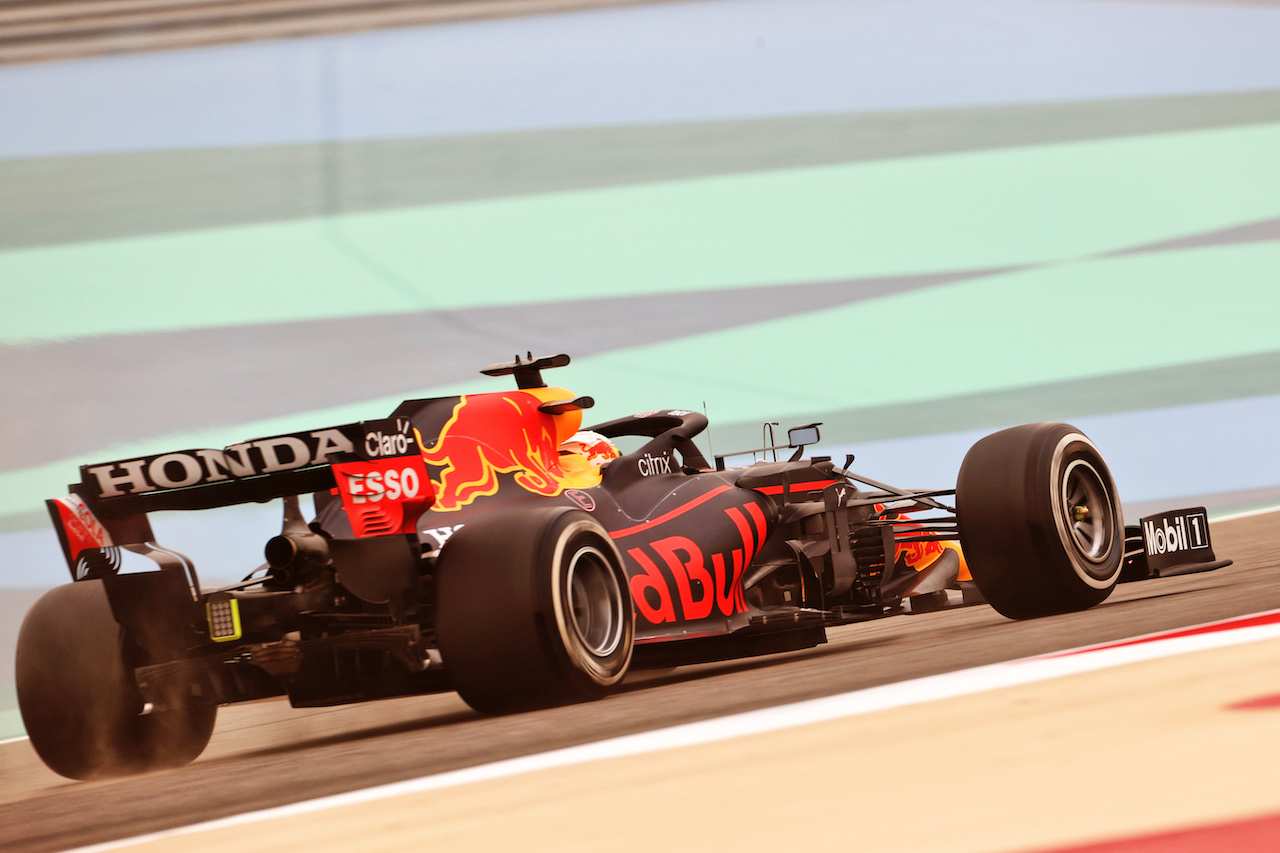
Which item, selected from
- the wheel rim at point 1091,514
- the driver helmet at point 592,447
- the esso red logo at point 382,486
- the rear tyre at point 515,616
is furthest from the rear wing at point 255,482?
the wheel rim at point 1091,514

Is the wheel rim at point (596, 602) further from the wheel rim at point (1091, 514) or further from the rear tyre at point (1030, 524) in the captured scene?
the wheel rim at point (1091, 514)

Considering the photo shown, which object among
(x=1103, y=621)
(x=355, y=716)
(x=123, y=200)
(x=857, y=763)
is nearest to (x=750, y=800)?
(x=857, y=763)

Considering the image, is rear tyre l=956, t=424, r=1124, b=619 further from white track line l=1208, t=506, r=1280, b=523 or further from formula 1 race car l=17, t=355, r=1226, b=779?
white track line l=1208, t=506, r=1280, b=523

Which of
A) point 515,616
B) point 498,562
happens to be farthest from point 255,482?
point 515,616

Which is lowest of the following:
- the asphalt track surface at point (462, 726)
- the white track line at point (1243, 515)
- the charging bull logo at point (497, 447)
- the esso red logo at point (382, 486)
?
the asphalt track surface at point (462, 726)

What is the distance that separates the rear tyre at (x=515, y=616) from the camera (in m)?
5.38

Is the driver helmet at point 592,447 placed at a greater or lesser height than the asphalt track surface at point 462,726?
greater

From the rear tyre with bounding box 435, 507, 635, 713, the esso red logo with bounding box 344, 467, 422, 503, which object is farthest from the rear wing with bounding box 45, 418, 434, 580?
the rear tyre with bounding box 435, 507, 635, 713

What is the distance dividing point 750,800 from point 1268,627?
2.66 meters

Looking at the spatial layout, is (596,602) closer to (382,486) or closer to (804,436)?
(382,486)

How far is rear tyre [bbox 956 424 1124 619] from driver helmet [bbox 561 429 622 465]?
1.80m

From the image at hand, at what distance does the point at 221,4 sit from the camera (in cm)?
1955

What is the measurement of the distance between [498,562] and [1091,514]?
356 centimetres

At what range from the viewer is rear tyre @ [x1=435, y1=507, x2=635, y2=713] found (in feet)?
17.7
